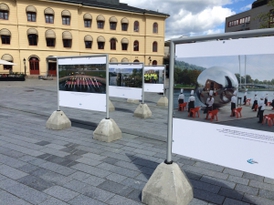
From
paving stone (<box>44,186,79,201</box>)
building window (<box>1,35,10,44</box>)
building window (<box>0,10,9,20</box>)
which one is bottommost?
paving stone (<box>44,186,79,201</box>)

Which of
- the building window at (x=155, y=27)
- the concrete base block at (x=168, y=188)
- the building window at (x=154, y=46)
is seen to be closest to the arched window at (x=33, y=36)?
the building window at (x=154, y=46)

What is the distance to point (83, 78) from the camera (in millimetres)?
6062

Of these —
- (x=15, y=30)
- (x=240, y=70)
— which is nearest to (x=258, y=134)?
(x=240, y=70)

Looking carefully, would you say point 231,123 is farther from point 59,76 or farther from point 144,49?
point 144,49

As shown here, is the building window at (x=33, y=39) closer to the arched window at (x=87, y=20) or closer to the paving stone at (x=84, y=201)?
the arched window at (x=87, y=20)

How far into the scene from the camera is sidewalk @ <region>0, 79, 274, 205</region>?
3.15 metres

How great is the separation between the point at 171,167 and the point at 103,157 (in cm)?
202

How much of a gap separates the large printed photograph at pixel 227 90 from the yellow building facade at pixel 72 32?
1433 inches

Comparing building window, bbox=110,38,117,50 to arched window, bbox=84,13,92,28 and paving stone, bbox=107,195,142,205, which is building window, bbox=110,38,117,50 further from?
paving stone, bbox=107,195,142,205

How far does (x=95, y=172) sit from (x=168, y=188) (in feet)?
5.11

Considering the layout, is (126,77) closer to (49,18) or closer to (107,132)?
(107,132)

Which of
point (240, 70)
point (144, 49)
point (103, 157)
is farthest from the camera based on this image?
point (144, 49)

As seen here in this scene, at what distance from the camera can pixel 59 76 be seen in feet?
22.1

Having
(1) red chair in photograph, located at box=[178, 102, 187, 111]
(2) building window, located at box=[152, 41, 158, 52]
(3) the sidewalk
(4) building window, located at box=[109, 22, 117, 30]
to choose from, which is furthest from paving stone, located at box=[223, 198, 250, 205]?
(2) building window, located at box=[152, 41, 158, 52]
